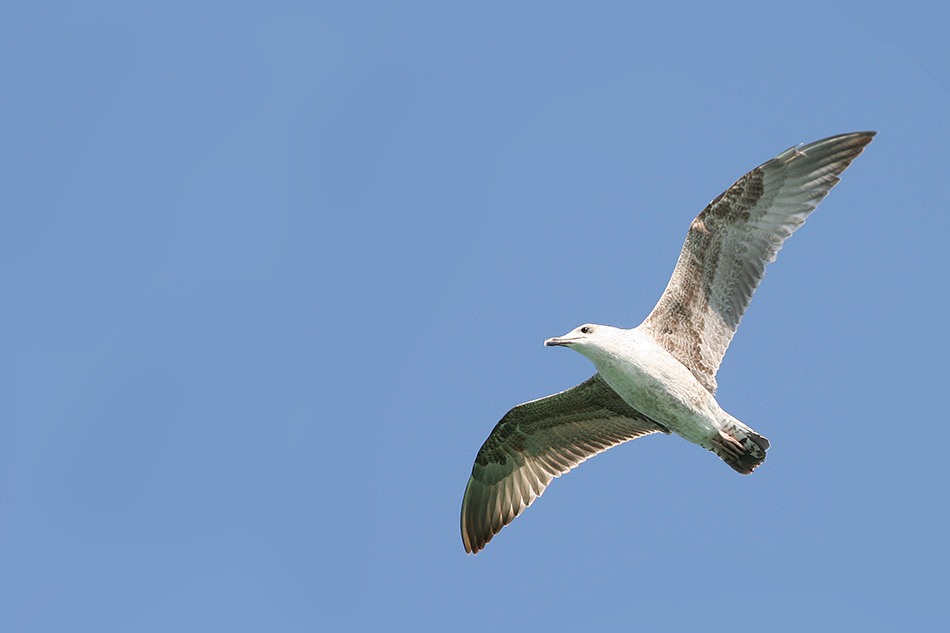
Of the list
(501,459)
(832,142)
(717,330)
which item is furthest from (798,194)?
(501,459)

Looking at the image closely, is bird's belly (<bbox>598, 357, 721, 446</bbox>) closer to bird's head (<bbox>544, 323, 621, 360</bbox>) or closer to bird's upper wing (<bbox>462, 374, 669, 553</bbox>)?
bird's head (<bbox>544, 323, 621, 360</bbox>)

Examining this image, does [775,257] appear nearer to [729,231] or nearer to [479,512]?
[729,231]

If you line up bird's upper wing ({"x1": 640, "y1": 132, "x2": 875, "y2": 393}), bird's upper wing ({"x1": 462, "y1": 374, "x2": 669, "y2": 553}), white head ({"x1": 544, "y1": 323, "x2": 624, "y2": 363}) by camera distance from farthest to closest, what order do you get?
bird's upper wing ({"x1": 462, "y1": 374, "x2": 669, "y2": 553}) < bird's upper wing ({"x1": 640, "y1": 132, "x2": 875, "y2": 393}) < white head ({"x1": 544, "y1": 323, "x2": 624, "y2": 363})

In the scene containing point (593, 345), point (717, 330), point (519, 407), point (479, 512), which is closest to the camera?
point (593, 345)

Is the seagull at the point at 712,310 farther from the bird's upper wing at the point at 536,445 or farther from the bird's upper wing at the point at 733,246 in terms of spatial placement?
the bird's upper wing at the point at 536,445

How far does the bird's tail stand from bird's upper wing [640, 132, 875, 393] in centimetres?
57

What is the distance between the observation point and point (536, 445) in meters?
12.7

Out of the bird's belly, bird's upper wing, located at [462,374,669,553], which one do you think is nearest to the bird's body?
the bird's belly

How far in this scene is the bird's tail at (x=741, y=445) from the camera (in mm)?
10680

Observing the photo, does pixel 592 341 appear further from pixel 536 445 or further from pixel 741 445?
pixel 536 445

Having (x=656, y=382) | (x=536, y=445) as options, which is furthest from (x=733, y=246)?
(x=536, y=445)

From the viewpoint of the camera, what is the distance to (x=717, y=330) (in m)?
11.2

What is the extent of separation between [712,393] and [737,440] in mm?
644

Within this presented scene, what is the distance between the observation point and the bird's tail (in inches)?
420
